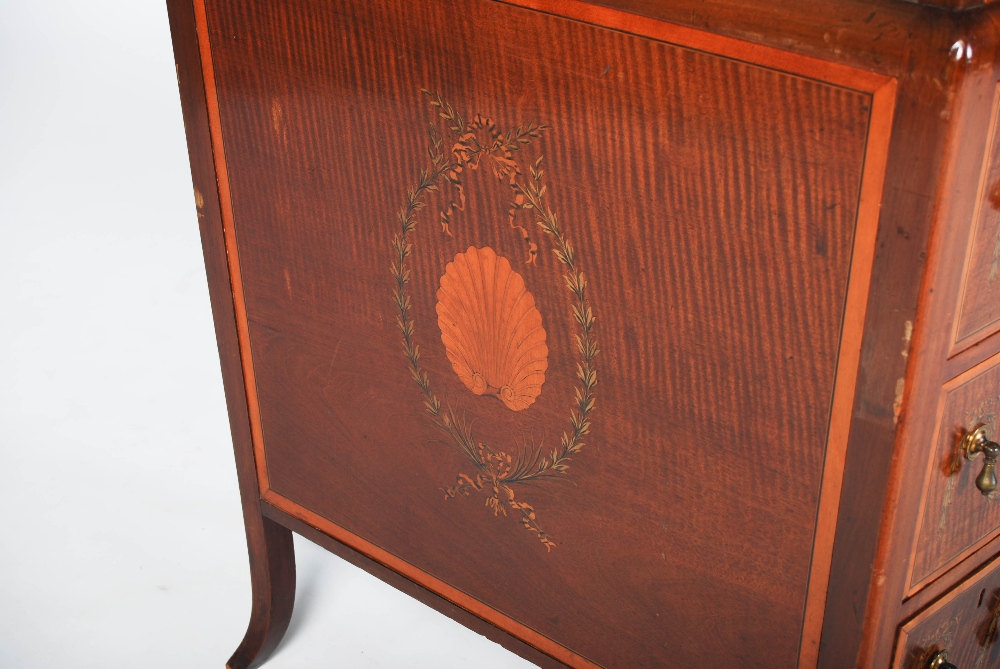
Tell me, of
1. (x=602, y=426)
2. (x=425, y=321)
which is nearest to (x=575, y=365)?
(x=602, y=426)

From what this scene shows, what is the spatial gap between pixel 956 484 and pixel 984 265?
203mm

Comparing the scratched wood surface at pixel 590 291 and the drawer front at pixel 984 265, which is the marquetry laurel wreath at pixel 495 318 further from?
the drawer front at pixel 984 265

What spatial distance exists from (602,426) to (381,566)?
444mm

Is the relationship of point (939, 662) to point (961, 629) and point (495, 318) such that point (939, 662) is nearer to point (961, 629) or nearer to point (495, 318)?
point (961, 629)

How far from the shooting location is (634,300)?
98cm

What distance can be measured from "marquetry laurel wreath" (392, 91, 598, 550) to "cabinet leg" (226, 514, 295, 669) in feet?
1.42

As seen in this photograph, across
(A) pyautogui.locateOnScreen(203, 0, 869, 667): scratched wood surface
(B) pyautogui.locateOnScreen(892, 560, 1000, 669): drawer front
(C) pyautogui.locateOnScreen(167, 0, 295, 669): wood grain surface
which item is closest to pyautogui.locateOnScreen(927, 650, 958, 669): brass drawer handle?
(B) pyautogui.locateOnScreen(892, 560, 1000, 669): drawer front

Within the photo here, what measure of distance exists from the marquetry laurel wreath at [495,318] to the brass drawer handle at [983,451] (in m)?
0.30

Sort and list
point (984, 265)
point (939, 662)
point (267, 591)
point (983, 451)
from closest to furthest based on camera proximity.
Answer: point (984, 265) → point (983, 451) → point (939, 662) → point (267, 591)

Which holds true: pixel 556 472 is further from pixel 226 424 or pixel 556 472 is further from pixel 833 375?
pixel 226 424

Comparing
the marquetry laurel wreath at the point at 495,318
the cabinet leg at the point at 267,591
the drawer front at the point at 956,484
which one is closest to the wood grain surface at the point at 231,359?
the cabinet leg at the point at 267,591

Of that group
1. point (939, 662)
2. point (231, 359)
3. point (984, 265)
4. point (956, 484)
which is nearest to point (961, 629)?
point (939, 662)

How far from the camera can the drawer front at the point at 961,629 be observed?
3.37ft

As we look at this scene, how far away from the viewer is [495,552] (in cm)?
124
